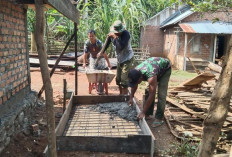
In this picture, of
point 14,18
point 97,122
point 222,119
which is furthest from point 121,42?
A: point 222,119

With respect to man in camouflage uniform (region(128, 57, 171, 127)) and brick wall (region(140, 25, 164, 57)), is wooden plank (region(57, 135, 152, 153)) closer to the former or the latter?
man in camouflage uniform (region(128, 57, 171, 127))

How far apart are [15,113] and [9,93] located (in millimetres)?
364

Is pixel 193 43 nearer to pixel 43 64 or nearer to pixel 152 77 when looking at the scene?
pixel 152 77

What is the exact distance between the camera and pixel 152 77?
3965mm

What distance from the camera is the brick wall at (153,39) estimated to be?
18.8m

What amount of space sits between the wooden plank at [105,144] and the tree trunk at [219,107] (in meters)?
1.69

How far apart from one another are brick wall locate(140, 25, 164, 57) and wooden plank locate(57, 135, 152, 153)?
1607 cm

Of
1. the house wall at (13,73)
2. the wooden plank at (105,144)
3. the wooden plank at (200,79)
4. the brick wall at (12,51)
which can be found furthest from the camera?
the wooden plank at (200,79)

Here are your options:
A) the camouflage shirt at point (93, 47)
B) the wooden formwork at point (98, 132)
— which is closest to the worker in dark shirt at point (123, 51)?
the wooden formwork at point (98, 132)

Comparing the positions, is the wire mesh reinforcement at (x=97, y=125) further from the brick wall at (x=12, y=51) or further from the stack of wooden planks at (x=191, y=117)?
the brick wall at (x=12, y=51)

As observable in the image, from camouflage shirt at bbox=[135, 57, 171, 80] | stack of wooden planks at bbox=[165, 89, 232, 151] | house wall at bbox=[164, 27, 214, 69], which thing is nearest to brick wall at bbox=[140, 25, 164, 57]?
house wall at bbox=[164, 27, 214, 69]

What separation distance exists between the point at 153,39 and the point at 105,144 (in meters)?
16.8

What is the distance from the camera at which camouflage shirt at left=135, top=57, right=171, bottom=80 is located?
4027mm

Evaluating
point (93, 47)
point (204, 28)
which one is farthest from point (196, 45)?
point (93, 47)
